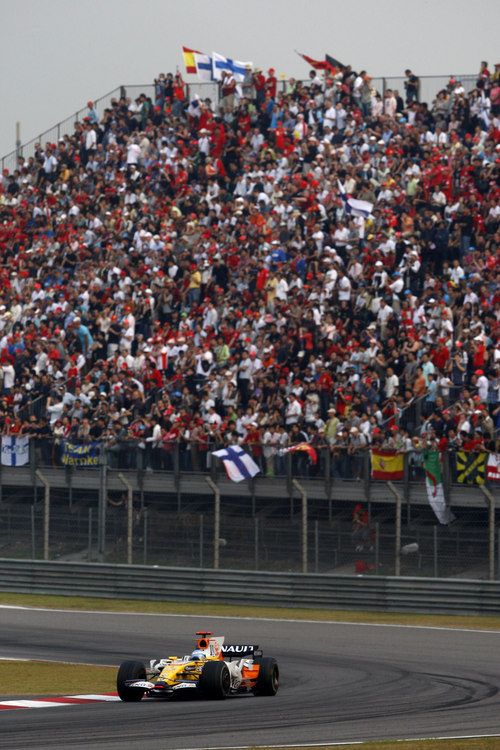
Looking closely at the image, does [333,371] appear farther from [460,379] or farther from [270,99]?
[270,99]

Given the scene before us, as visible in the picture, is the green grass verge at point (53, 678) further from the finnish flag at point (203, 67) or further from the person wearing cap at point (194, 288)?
the finnish flag at point (203, 67)

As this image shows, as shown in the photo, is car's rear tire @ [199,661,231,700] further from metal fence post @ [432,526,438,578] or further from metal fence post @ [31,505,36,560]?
metal fence post @ [31,505,36,560]

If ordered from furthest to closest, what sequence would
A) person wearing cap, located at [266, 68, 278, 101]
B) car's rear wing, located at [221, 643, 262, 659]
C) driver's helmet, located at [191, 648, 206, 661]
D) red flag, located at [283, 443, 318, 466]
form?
1. person wearing cap, located at [266, 68, 278, 101]
2. red flag, located at [283, 443, 318, 466]
3. car's rear wing, located at [221, 643, 262, 659]
4. driver's helmet, located at [191, 648, 206, 661]

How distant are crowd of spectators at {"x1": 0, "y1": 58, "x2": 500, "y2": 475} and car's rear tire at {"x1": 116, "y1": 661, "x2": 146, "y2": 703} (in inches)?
339

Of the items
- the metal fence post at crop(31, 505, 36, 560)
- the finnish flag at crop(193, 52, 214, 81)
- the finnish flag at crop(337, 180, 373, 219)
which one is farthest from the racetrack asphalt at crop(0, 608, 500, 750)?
the finnish flag at crop(193, 52, 214, 81)

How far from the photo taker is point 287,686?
13.7 m

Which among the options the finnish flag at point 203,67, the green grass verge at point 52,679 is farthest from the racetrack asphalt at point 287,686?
the finnish flag at point 203,67

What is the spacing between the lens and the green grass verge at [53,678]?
13.7 metres

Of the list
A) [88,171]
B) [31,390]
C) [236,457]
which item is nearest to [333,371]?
[236,457]

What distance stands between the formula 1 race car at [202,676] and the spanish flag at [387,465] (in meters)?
7.43

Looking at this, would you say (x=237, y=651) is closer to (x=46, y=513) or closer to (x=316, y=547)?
(x=316, y=547)

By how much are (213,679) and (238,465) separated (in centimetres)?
921

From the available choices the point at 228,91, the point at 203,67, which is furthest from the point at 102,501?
the point at 203,67

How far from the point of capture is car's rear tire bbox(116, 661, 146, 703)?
12141 millimetres
